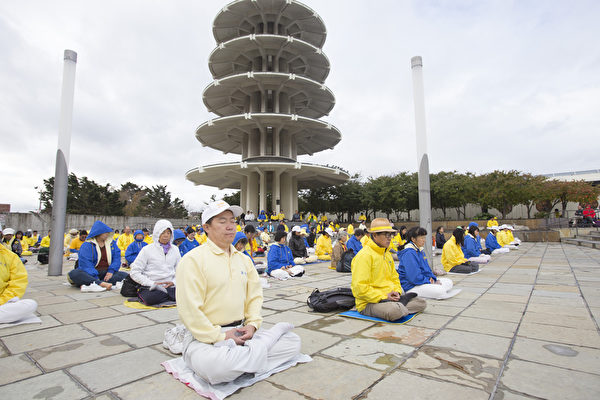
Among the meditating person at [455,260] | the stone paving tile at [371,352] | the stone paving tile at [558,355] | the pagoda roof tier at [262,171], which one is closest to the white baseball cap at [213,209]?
the stone paving tile at [371,352]

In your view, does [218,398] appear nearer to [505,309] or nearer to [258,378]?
[258,378]

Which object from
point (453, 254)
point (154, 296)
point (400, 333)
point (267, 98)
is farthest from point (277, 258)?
point (267, 98)

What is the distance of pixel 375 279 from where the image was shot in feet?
12.8

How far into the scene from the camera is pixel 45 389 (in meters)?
2.26

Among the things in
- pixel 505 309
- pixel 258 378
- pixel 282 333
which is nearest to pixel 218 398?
pixel 258 378

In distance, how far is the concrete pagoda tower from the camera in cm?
2819

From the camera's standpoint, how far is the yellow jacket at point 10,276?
3932mm

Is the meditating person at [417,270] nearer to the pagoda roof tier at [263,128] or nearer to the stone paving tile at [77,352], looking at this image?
the stone paving tile at [77,352]

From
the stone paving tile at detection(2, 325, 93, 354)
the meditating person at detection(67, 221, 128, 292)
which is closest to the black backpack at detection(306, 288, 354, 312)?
the stone paving tile at detection(2, 325, 93, 354)

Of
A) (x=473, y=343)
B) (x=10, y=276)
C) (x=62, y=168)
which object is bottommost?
(x=473, y=343)

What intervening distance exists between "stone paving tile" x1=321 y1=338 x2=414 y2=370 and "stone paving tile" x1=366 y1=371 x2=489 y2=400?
0.76 ft

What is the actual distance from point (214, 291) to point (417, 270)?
356 centimetres

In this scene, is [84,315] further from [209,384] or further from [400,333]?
[400,333]

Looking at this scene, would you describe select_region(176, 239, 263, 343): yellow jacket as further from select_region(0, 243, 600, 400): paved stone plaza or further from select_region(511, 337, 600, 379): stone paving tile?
select_region(511, 337, 600, 379): stone paving tile
